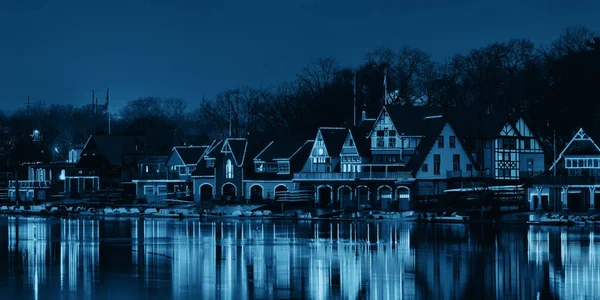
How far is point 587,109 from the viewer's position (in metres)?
94.3

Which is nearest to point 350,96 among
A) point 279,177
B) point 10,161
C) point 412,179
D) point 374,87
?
point 374,87

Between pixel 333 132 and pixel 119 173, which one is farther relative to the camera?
pixel 119 173

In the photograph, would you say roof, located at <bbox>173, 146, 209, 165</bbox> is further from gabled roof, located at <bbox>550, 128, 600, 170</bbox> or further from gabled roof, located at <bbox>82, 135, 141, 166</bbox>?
gabled roof, located at <bbox>550, 128, 600, 170</bbox>

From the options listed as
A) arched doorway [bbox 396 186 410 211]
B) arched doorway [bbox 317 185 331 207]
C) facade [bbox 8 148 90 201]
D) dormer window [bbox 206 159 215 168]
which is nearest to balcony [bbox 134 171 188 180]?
dormer window [bbox 206 159 215 168]

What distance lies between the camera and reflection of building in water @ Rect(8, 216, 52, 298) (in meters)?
43.7

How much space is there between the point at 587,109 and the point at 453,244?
41536 mm

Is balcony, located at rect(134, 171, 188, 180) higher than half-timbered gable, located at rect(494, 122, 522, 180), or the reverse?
half-timbered gable, located at rect(494, 122, 522, 180)

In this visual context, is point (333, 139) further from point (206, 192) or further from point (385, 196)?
point (206, 192)

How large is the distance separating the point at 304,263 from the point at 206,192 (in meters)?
56.8

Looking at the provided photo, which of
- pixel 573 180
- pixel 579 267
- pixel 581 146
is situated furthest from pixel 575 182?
pixel 579 267

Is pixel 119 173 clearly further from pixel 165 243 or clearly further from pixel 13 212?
pixel 165 243

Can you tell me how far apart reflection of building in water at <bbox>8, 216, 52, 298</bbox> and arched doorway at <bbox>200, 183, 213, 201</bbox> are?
1795 centimetres

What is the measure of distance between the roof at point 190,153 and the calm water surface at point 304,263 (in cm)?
3799

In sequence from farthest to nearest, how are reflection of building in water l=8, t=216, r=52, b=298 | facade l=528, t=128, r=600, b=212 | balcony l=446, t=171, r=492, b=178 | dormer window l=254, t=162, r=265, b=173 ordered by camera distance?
dormer window l=254, t=162, r=265, b=173, balcony l=446, t=171, r=492, b=178, facade l=528, t=128, r=600, b=212, reflection of building in water l=8, t=216, r=52, b=298
